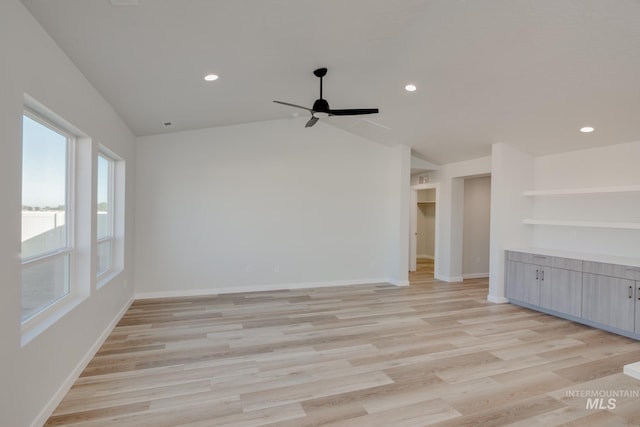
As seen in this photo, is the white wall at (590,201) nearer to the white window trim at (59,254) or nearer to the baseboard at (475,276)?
the baseboard at (475,276)

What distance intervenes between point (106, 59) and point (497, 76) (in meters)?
3.88

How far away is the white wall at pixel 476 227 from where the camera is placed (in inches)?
309

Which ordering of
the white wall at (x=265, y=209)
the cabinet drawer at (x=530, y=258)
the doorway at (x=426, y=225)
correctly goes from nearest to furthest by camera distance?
the cabinet drawer at (x=530, y=258)
the white wall at (x=265, y=209)
the doorway at (x=426, y=225)

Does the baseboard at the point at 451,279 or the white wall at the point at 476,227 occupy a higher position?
the white wall at the point at 476,227

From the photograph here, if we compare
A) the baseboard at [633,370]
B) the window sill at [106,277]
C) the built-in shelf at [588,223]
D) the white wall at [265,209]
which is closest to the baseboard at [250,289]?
the white wall at [265,209]

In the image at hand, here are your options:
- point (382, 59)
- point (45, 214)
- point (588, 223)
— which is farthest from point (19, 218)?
point (588, 223)

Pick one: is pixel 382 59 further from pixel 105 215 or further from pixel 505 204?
pixel 105 215

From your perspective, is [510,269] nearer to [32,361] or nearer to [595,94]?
[595,94]

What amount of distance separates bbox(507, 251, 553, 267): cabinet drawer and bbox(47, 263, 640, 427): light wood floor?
0.76 m

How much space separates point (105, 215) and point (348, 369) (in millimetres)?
3670

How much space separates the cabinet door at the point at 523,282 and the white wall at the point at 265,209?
199cm

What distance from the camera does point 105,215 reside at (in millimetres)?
4539

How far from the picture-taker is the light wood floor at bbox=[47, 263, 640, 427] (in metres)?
2.49

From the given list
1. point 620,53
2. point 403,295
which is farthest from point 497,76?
point 403,295
